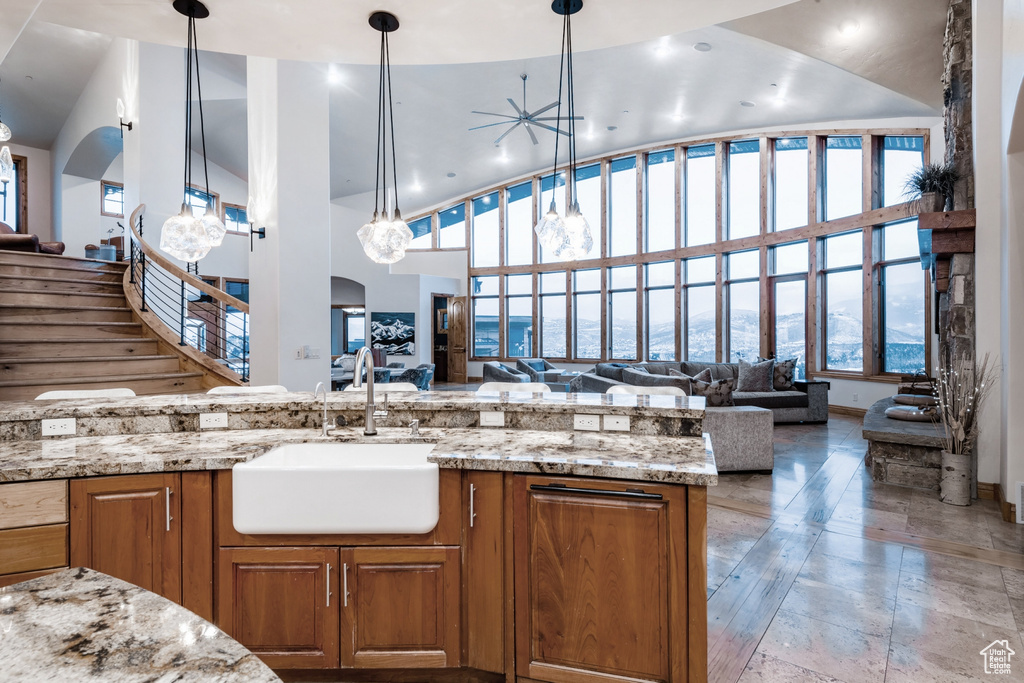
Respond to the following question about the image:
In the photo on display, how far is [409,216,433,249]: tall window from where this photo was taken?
47.2 feet

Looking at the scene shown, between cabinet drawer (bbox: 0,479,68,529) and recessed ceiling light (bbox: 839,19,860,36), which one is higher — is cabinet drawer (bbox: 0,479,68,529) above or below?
below

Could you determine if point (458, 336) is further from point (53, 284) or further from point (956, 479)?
point (956, 479)

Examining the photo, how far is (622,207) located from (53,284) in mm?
10177

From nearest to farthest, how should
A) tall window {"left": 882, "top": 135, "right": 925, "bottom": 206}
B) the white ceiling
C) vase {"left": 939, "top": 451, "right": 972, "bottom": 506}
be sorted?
the white ceiling
vase {"left": 939, "top": 451, "right": 972, "bottom": 506}
tall window {"left": 882, "top": 135, "right": 925, "bottom": 206}

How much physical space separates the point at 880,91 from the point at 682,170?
4199mm

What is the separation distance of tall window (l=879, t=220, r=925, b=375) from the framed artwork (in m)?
9.14

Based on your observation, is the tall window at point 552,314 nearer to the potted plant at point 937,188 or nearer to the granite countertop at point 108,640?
the potted plant at point 937,188

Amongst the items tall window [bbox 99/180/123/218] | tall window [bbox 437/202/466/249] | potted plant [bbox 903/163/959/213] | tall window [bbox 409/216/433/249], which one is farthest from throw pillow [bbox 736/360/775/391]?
tall window [bbox 99/180/123/218]

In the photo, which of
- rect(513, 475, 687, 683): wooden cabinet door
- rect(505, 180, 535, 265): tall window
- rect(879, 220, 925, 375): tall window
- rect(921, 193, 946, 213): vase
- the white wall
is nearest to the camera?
rect(513, 475, 687, 683): wooden cabinet door

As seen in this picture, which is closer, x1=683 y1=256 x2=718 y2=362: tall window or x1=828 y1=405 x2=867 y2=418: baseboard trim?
x1=828 y1=405 x2=867 y2=418: baseboard trim

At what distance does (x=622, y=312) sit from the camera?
1206 centimetres

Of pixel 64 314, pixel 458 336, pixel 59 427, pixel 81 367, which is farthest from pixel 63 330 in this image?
pixel 458 336

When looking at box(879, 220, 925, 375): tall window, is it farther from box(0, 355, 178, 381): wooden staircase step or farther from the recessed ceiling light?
box(0, 355, 178, 381): wooden staircase step

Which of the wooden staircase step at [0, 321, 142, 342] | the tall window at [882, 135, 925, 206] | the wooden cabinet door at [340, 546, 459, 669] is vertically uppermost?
the tall window at [882, 135, 925, 206]
